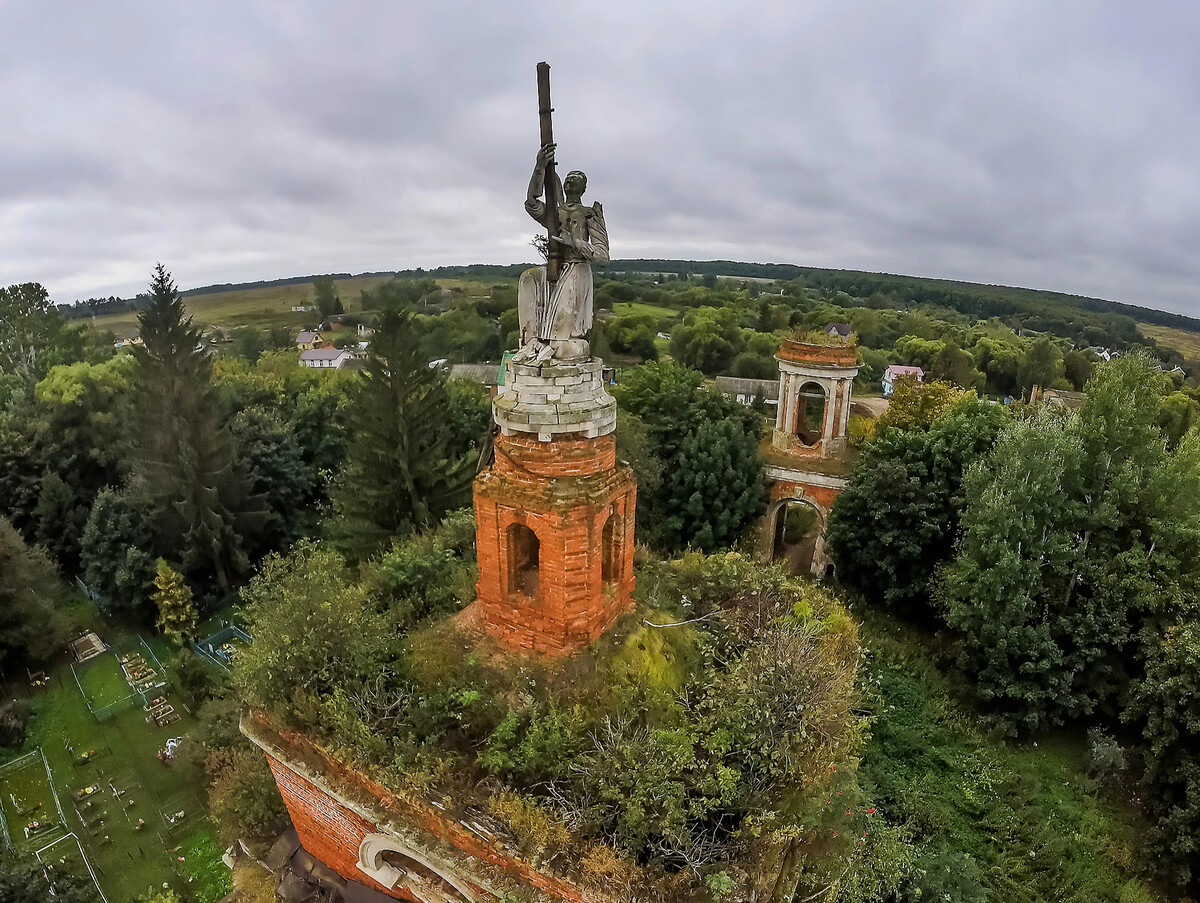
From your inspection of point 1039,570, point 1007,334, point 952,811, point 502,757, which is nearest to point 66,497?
point 502,757

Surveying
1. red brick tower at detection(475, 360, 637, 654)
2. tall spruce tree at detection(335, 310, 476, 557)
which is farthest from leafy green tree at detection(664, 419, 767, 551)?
red brick tower at detection(475, 360, 637, 654)

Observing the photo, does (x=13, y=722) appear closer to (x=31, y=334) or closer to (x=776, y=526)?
(x=776, y=526)

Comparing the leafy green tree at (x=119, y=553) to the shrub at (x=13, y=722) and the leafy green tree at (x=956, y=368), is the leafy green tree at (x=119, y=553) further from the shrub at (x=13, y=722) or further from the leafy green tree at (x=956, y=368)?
the leafy green tree at (x=956, y=368)

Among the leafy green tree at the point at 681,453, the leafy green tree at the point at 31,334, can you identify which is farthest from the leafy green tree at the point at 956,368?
the leafy green tree at the point at 31,334

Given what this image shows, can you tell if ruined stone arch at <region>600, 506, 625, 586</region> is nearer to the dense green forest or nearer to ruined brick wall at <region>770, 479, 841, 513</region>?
the dense green forest

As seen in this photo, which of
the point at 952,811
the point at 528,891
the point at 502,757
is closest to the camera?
the point at 528,891

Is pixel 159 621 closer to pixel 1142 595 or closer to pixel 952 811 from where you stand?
pixel 952 811
